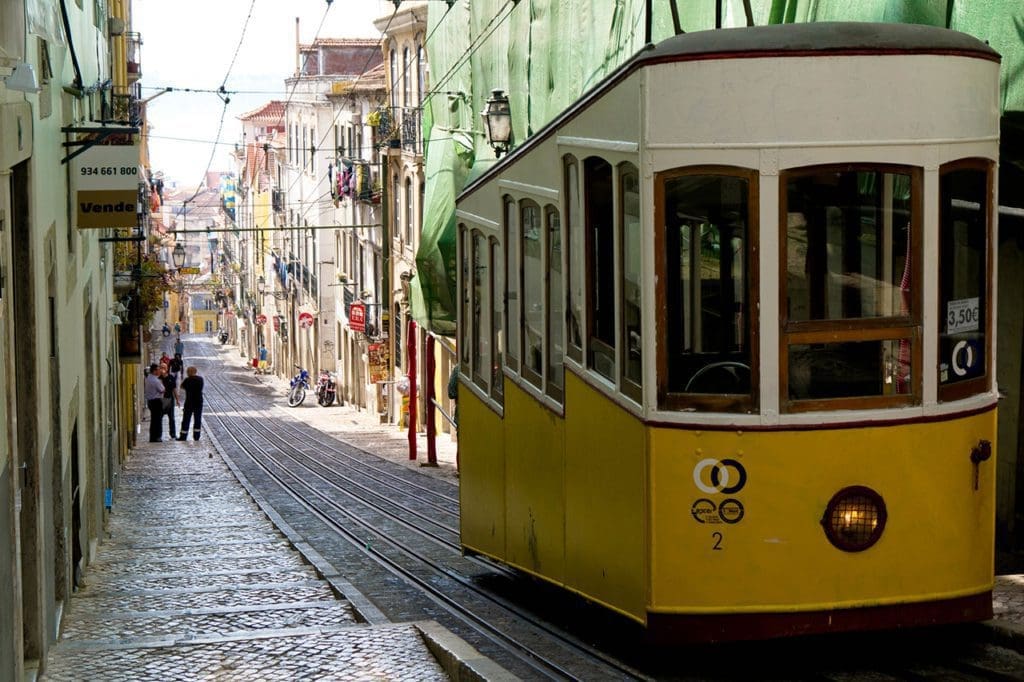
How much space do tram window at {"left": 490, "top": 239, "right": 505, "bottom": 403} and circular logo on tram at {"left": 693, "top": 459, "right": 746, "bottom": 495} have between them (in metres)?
2.91

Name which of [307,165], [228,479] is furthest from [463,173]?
[307,165]

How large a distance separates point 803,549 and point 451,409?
967 inches

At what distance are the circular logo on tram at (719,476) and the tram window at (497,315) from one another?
114 inches

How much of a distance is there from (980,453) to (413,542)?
26.6 feet

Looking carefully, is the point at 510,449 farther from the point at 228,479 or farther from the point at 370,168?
the point at 370,168

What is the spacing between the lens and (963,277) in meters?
6.34

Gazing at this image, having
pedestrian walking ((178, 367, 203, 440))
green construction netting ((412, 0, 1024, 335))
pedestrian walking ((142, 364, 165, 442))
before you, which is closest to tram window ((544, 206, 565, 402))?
green construction netting ((412, 0, 1024, 335))

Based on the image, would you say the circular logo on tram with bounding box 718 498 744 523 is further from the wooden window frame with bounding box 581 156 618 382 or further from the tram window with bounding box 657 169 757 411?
the wooden window frame with bounding box 581 156 618 382

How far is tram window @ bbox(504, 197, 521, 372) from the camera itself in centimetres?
852

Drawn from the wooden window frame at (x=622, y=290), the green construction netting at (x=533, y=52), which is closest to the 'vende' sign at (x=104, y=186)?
the green construction netting at (x=533, y=52)

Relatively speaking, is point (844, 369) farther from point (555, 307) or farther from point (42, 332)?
point (42, 332)

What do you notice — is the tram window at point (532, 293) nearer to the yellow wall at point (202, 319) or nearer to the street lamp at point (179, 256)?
the street lamp at point (179, 256)

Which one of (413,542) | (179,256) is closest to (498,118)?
(413,542)

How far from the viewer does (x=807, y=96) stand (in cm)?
609
